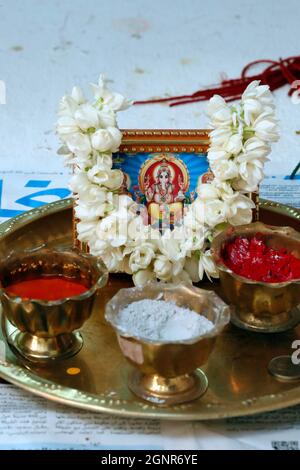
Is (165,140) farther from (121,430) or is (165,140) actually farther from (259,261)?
(121,430)

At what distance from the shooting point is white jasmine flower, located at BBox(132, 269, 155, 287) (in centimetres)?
95

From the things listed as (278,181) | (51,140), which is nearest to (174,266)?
(278,181)

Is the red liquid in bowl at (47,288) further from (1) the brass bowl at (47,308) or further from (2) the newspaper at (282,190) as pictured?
(2) the newspaper at (282,190)

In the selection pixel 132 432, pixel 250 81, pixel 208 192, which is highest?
pixel 250 81

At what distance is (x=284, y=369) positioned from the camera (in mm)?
866

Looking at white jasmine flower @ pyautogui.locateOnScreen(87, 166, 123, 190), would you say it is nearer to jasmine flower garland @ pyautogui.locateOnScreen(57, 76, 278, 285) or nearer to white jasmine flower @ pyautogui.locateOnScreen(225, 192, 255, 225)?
jasmine flower garland @ pyautogui.locateOnScreen(57, 76, 278, 285)

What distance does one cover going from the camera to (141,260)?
94cm

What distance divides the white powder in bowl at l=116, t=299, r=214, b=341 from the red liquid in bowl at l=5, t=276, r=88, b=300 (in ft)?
0.21

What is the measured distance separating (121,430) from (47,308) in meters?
0.13

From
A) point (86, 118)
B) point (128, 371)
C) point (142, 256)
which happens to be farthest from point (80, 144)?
point (128, 371)

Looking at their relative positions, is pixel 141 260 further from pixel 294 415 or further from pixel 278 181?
pixel 278 181

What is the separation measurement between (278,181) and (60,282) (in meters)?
0.49

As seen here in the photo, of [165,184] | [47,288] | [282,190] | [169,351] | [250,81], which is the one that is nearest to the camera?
[169,351]

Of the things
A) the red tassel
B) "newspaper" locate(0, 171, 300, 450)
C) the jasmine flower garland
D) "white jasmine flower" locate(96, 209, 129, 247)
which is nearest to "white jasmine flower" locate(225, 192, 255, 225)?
the jasmine flower garland
